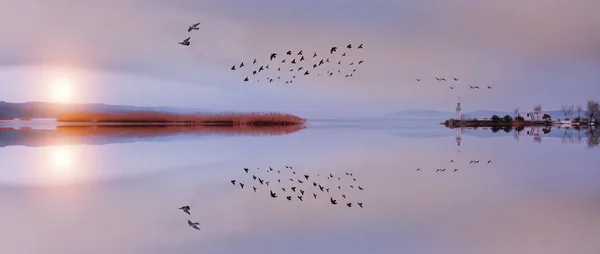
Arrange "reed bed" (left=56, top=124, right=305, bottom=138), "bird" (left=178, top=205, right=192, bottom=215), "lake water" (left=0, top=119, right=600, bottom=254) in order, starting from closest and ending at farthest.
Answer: "lake water" (left=0, top=119, right=600, bottom=254) < "bird" (left=178, top=205, right=192, bottom=215) < "reed bed" (left=56, top=124, right=305, bottom=138)

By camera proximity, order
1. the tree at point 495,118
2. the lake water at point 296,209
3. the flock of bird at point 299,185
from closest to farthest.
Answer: the lake water at point 296,209
the flock of bird at point 299,185
the tree at point 495,118

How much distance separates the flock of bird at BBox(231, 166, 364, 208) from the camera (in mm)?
11219

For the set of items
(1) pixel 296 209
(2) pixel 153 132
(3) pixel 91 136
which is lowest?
(1) pixel 296 209

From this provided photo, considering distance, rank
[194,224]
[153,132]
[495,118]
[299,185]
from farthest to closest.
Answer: [495,118], [153,132], [299,185], [194,224]

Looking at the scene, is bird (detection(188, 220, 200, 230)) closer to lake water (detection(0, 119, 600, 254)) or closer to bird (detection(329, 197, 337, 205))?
lake water (detection(0, 119, 600, 254))

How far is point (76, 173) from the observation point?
48.5ft

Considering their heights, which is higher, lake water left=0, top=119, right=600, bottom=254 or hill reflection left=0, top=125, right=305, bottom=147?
hill reflection left=0, top=125, right=305, bottom=147

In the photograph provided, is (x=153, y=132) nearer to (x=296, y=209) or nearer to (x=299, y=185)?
(x=299, y=185)

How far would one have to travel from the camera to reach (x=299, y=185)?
12625 millimetres

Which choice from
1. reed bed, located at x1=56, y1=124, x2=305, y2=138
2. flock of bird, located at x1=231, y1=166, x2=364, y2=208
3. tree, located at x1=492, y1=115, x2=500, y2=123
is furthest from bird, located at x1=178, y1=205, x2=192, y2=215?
tree, located at x1=492, y1=115, x2=500, y2=123

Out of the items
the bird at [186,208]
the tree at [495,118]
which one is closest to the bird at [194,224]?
the bird at [186,208]

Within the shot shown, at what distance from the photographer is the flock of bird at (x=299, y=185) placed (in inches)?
442

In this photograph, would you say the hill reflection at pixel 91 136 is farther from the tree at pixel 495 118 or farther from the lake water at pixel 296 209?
the tree at pixel 495 118

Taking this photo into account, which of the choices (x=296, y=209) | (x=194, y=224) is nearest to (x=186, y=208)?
(x=194, y=224)
